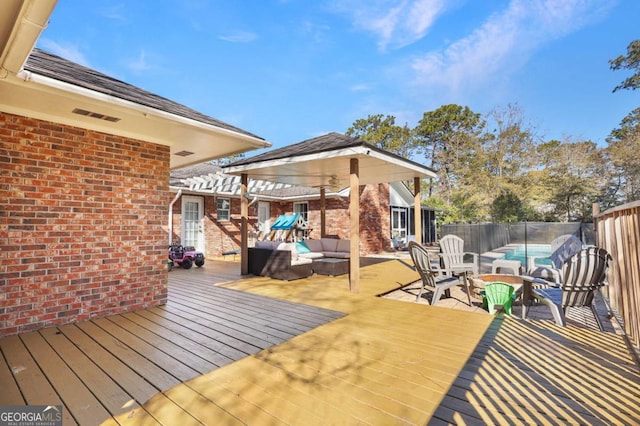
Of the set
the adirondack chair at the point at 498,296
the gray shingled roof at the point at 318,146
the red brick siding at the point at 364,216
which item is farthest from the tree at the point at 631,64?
the adirondack chair at the point at 498,296

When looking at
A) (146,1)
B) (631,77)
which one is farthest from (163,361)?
(631,77)

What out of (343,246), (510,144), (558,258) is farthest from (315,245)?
(510,144)

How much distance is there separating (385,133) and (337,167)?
21771mm

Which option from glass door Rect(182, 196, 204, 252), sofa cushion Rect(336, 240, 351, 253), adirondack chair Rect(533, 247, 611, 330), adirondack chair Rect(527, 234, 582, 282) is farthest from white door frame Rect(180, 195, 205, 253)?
adirondack chair Rect(533, 247, 611, 330)

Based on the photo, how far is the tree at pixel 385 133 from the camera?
2759 cm

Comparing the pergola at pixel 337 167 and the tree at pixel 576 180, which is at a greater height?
the tree at pixel 576 180

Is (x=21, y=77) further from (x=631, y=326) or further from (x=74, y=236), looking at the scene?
(x=631, y=326)

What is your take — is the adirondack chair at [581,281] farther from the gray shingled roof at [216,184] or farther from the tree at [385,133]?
the tree at [385,133]

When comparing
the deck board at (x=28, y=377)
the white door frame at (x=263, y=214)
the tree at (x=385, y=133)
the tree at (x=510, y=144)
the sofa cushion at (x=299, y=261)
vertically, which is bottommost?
the deck board at (x=28, y=377)

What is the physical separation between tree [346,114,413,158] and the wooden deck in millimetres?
24666

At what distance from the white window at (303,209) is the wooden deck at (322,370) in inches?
406

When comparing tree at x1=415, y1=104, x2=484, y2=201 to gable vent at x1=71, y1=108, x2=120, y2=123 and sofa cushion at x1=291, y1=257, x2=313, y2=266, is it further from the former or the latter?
gable vent at x1=71, y1=108, x2=120, y2=123

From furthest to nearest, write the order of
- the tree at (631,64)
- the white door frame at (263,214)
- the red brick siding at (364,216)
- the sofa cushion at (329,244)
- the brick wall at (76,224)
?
1. the tree at (631,64)
2. the white door frame at (263,214)
3. the red brick siding at (364,216)
4. the sofa cushion at (329,244)
5. the brick wall at (76,224)

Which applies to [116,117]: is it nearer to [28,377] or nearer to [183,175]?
[28,377]
